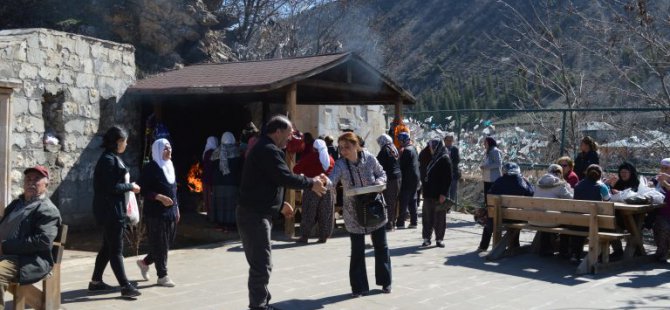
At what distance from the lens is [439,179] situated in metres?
9.03

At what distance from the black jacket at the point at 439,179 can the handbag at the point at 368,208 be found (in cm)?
275

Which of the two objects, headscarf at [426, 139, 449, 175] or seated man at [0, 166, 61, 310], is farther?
headscarf at [426, 139, 449, 175]

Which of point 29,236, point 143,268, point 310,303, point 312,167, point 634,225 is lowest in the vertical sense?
point 310,303

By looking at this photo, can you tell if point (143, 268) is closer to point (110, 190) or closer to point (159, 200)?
point (159, 200)

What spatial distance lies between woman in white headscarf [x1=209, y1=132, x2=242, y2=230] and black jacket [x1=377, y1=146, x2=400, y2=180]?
7.42ft

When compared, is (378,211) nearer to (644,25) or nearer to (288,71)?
(288,71)

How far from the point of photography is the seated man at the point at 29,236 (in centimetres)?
505

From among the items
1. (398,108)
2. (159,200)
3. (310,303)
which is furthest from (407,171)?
(159,200)

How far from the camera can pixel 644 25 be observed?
11148mm

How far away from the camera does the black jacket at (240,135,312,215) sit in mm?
5434

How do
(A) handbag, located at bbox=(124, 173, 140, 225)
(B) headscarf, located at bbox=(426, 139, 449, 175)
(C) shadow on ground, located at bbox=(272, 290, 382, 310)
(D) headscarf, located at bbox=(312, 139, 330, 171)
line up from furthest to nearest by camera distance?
(D) headscarf, located at bbox=(312, 139, 330, 171)
(B) headscarf, located at bbox=(426, 139, 449, 175)
(A) handbag, located at bbox=(124, 173, 140, 225)
(C) shadow on ground, located at bbox=(272, 290, 382, 310)

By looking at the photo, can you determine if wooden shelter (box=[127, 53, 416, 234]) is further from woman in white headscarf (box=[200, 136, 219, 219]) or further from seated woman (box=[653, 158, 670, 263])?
seated woman (box=[653, 158, 670, 263])

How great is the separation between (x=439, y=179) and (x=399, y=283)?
7.50ft

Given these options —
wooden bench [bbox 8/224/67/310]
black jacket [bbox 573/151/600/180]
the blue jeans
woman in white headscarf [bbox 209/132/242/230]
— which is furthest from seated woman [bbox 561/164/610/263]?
wooden bench [bbox 8/224/67/310]
